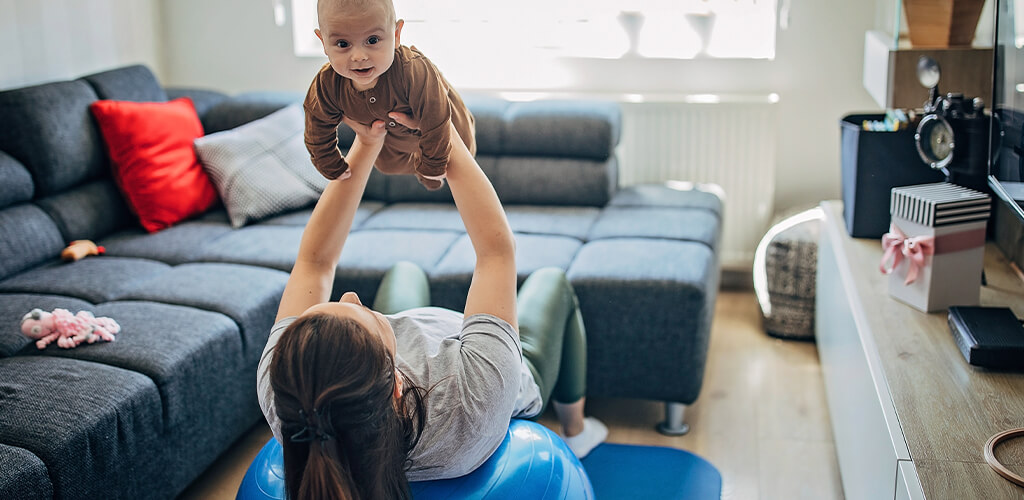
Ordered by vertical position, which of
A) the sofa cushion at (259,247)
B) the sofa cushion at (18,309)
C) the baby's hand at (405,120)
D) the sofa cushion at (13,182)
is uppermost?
the baby's hand at (405,120)

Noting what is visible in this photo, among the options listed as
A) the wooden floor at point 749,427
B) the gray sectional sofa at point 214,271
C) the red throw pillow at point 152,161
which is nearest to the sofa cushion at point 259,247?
the gray sectional sofa at point 214,271

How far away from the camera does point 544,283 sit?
2.21 meters

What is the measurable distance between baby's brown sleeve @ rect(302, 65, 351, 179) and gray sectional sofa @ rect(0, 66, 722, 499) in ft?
2.71

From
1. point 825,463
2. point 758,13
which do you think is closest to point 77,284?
point 825,463

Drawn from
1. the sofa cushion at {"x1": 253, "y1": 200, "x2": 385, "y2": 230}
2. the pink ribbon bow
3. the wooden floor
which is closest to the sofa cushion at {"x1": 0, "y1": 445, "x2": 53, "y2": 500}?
the wooden floor

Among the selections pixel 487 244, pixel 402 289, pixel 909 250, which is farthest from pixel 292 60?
pixel 909 250

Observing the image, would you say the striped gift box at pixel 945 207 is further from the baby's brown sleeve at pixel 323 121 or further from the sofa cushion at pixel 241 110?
the sofa cushion at pixel 241 110

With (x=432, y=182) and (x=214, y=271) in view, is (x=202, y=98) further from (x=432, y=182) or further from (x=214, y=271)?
(x=432, y=182)

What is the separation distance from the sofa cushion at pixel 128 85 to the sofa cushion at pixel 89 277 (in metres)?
0.68

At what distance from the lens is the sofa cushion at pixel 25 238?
102 inches

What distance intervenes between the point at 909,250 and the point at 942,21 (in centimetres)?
85

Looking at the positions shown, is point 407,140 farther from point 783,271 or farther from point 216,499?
point 783,271

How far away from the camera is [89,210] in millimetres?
2924

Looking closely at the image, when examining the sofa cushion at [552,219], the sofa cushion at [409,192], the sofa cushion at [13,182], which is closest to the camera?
the sofa cushion at [13,182]
